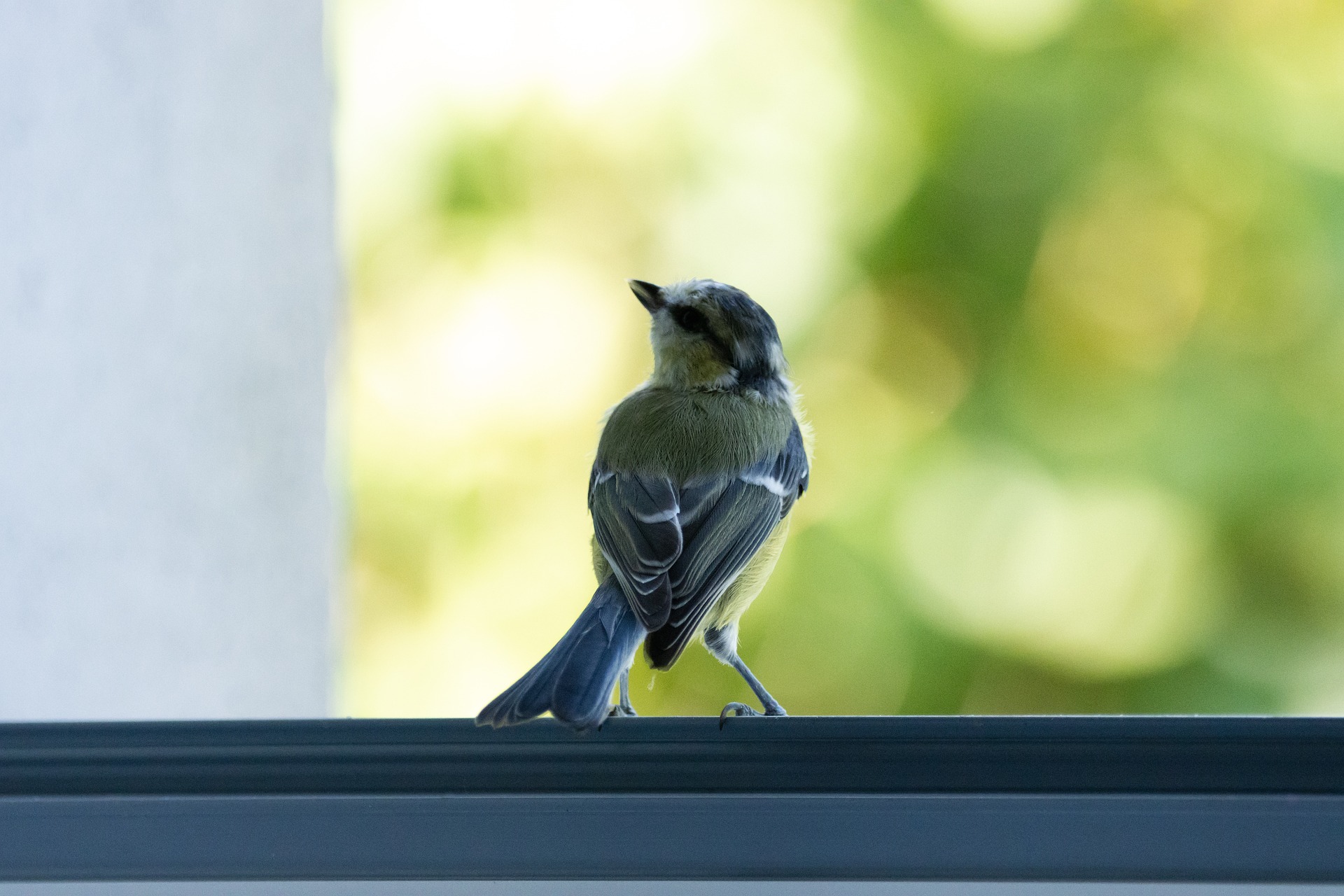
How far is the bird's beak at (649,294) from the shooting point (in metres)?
1.33

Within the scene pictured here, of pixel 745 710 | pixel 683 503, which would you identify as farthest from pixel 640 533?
pixel 745 710

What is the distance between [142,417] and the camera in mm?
1418

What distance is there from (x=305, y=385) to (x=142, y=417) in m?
0.52

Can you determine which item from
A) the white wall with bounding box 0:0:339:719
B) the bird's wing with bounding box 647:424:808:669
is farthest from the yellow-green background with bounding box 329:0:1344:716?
the bird's wing with bounding box 647:424:808:669

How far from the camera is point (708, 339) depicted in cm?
132

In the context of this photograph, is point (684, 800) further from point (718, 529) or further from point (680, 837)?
point (718, 529)


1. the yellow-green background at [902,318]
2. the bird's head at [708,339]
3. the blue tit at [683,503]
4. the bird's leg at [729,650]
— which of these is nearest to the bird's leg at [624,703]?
the blue tit at [683,503]

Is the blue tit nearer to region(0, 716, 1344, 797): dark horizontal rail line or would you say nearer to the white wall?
region(0, 716, 1344, 797): dark horizontal rail line

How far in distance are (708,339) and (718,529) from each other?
323mm

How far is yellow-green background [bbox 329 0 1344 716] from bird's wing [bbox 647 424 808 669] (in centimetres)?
63

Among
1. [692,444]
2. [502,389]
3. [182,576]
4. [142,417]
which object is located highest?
[502,389]

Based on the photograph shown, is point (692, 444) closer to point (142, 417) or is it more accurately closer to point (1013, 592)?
point (142, 417)

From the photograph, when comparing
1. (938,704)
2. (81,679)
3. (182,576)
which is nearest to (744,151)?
(938,704)

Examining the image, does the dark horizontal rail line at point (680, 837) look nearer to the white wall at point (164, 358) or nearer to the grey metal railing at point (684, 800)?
the grey metal railing at point (684, 800)
